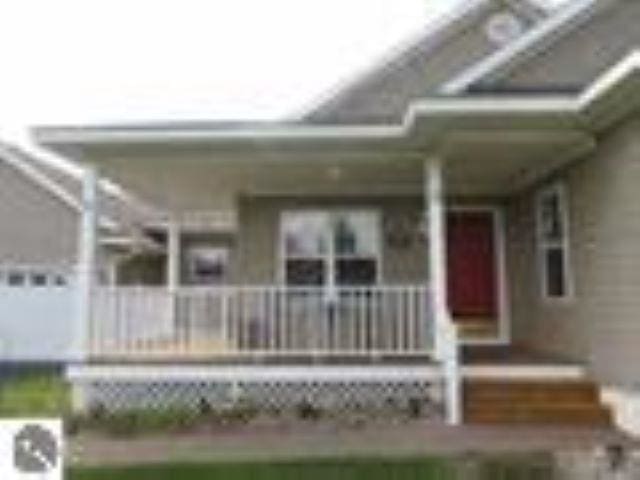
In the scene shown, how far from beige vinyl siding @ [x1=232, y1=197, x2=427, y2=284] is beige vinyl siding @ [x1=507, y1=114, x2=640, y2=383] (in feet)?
7.74

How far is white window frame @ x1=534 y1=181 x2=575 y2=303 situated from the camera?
15562 mm

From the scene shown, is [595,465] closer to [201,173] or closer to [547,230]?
[547,230]

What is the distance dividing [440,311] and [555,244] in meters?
2.63

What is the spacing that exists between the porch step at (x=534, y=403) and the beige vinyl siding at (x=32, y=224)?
16802 mm

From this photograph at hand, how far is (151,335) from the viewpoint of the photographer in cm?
1583

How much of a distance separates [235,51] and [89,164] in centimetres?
2761

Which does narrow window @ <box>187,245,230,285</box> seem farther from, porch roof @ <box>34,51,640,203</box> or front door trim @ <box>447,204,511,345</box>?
porch roof @ <box>34,51,640,203</box>

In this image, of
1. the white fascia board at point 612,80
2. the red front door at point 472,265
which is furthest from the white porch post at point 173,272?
the white fascia board at point 612,80

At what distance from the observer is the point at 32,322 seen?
92.8 ft

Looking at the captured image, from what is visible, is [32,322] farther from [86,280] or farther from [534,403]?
[534,403]

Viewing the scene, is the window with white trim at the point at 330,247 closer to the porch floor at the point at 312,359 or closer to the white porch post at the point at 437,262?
the porch floor at the point at 312,359

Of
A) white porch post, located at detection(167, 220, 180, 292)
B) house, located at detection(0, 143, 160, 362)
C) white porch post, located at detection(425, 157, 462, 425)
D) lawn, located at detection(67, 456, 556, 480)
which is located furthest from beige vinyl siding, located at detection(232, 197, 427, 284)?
house, located at detection(0, 143, 160, 362)

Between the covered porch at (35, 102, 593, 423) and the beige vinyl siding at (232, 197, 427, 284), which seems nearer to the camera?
the covered porch at (35, 102, 593, 423)

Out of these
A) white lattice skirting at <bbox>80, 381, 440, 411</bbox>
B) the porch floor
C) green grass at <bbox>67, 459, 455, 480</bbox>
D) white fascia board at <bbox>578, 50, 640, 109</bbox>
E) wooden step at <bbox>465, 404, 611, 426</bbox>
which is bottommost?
green grass at <bbox>67, 459, 455, 480</bbox>
